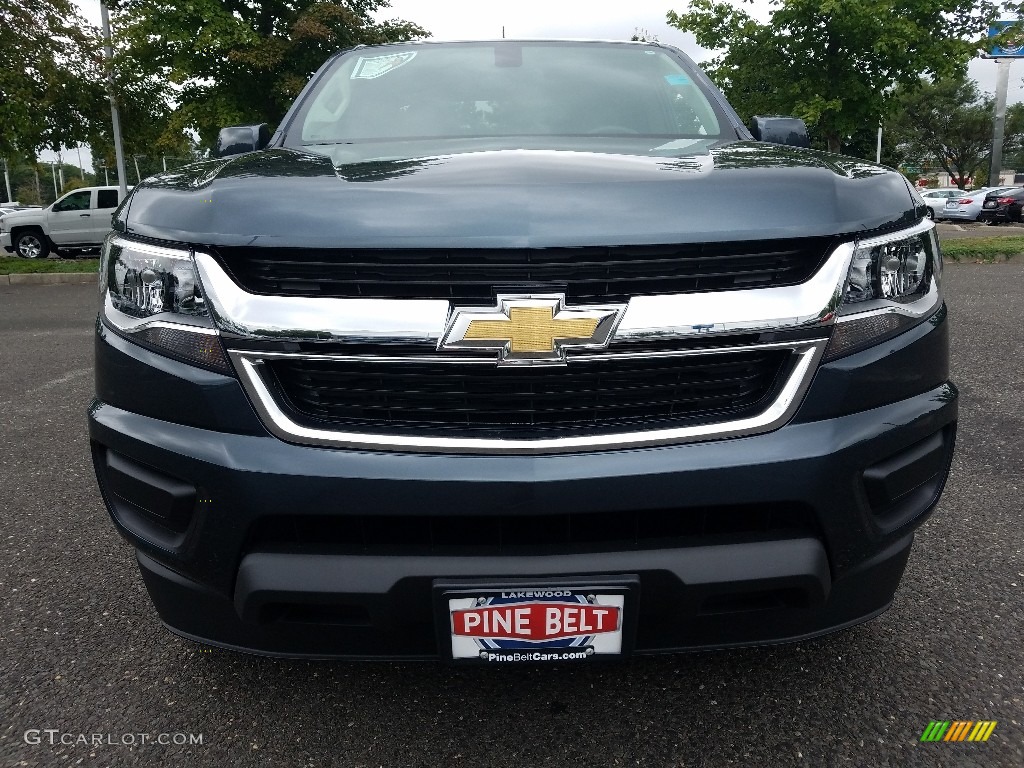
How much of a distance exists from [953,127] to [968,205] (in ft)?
121

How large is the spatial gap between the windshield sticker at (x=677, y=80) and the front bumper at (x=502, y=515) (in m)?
1.70

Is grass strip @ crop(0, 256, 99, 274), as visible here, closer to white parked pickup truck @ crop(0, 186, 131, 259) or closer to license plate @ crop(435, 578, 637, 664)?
white parked pickup truck @ crop(0, 186, 131, 259)

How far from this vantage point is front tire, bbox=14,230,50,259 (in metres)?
18.7

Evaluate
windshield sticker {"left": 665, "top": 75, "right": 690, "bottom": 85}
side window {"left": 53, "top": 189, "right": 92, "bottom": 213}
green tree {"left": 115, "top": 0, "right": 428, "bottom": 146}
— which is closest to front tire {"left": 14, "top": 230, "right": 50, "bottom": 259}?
side window {"left": 53, "top": 189, "right": 92, "bottom": 213}

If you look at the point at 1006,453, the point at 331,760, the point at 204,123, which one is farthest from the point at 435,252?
the point at 204,123

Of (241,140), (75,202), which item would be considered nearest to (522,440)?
(241,140)

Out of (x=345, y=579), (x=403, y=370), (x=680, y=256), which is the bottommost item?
(x=345, y=579)

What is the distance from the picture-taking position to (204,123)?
17859 millimetres

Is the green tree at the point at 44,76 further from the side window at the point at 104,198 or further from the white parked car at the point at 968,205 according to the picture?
the white parked car at the point at 968,205

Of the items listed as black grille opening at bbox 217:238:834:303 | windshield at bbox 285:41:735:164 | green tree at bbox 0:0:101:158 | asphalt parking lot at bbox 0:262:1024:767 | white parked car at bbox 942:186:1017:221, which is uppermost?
green tree at bbox 0:0:101:158

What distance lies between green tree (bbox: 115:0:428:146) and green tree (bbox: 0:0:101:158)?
5.81ft

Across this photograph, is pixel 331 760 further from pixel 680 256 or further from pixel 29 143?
pixel 29 143

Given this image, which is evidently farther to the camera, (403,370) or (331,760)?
(331,760)

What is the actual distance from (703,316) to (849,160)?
33.4 inches
